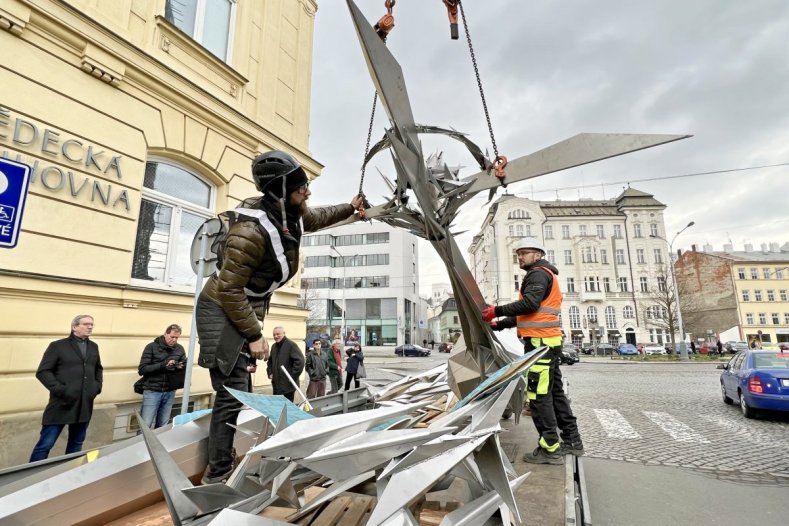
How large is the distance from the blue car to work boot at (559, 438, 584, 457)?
18.3 ft

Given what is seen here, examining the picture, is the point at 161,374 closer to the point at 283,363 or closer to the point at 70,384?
the point at 70,384

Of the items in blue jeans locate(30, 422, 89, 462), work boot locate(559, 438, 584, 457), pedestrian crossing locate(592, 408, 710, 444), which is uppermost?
work boot locate(559, 438, 584, 457)

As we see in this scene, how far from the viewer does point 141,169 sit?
5426 mm

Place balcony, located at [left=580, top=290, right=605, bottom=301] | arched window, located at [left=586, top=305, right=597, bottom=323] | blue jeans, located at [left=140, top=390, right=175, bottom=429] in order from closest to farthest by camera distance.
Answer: blue jeans, located at [left=140, top=390, right=175, bottom=429] < arched window, located at [left=586, top=305, right=597, bottom=323] < balcony, located at [left=580, top=290, right=605, bottom=301]

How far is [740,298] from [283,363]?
55.8 meters

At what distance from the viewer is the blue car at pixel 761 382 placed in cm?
635

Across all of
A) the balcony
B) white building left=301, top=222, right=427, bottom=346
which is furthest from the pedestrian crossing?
the balcony

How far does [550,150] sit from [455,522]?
2276 mm

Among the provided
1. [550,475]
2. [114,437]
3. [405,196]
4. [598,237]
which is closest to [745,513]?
[550,475]

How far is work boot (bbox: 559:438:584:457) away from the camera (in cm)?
319

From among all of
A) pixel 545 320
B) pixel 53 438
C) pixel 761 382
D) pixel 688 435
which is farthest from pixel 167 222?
pixel 761 382

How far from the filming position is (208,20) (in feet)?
22.3

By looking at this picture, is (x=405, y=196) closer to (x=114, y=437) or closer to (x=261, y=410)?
(x=261, y=410)

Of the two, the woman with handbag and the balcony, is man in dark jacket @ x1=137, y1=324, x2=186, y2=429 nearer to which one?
the woman with handbag
